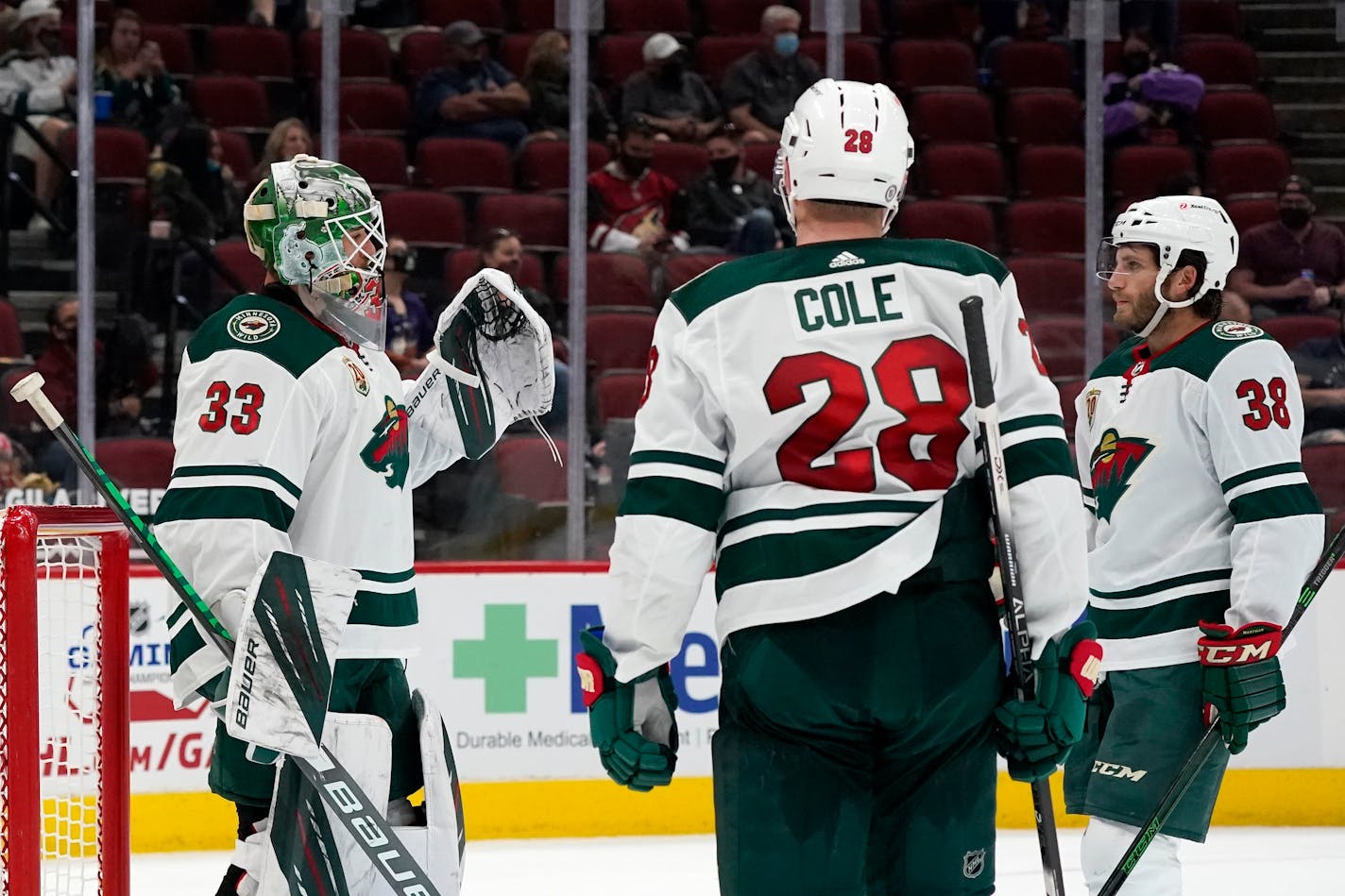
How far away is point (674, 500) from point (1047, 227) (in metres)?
4.11

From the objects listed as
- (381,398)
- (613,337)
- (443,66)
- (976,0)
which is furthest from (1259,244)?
(381,398)

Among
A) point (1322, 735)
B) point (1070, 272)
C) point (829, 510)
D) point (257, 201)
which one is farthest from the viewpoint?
point (1070, 272)

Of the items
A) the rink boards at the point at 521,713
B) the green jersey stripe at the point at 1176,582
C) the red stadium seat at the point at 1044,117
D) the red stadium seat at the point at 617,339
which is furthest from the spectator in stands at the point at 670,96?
the green jersey stripe at the point at 1176,582

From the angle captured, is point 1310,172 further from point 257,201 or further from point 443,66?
point 257,201

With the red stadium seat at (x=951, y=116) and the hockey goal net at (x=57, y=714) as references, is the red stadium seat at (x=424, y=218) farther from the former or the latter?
the hockey goal net at (x=57, y=714)

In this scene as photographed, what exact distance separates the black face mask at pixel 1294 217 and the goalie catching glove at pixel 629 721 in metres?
4.55

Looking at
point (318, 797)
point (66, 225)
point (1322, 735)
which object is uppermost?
point (66, 225)

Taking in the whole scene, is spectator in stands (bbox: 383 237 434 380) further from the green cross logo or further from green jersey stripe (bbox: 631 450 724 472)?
green jersey stripe (bbox: 631 450 724 472)

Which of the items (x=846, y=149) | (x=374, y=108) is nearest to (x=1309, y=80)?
(x=374, y=108)

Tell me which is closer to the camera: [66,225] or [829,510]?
[829,510]

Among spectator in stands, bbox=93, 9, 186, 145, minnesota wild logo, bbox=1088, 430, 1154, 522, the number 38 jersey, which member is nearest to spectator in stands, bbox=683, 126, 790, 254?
spectator in stands, bbox=93, 9, 186, 145

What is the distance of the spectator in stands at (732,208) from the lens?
582 centimetres

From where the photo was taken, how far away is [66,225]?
17.5 feet

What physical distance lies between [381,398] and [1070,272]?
3539 mm
